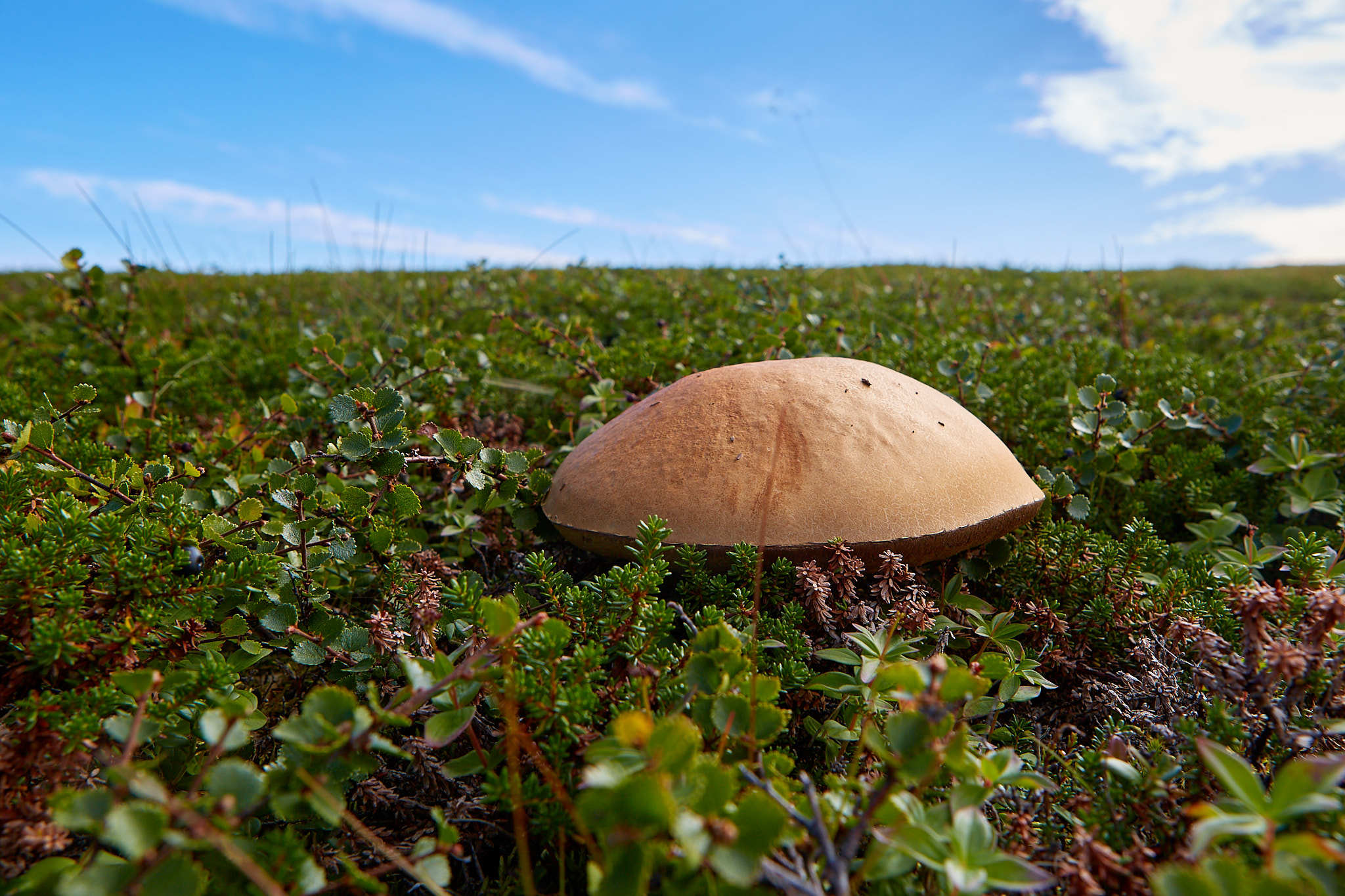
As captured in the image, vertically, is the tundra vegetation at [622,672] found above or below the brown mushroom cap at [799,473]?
below

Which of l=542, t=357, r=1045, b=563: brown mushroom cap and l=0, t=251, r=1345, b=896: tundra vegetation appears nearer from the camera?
l=0, t=251, r=1345, b=896: tundra vegetation

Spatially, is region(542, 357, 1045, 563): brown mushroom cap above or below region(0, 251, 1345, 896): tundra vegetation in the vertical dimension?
above

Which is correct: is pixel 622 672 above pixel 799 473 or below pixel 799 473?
below

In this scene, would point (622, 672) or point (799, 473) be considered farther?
point (799, 473)

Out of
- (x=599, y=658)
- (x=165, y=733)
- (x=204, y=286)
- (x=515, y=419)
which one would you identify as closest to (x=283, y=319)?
(x=204, y=286)

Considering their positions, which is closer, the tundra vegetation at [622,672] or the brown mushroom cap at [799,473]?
the tundra vegetation at [622,672]
